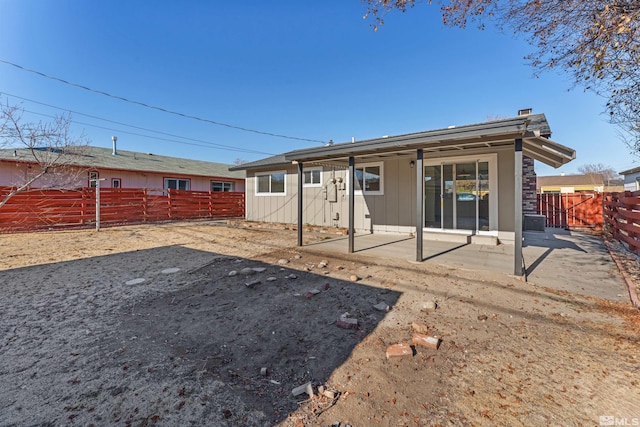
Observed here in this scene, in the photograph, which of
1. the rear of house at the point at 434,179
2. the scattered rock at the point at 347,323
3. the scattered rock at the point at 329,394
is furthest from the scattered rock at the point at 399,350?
the rear of house at the point at 434,179

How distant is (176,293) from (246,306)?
1.29 m

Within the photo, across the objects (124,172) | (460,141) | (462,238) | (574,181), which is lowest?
(462,238)

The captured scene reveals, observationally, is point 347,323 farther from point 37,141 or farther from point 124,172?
point 124,172

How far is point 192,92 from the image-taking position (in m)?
16.9

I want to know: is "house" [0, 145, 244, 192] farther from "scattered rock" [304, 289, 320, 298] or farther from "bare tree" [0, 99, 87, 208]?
A: "scattered rock" [304, 289, 320, 298]

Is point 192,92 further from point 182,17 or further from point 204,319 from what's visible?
point 204,319

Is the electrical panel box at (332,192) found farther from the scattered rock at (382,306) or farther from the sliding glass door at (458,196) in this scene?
the scattered rock at (382,306)

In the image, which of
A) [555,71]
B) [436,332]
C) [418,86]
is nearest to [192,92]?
[418,86]

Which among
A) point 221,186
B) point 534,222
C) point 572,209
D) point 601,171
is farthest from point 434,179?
point 601,171

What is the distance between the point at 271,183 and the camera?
1229cm

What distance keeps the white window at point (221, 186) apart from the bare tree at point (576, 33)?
54.1 ft

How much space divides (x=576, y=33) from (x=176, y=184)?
59.2 ft

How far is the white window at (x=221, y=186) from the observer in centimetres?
1891

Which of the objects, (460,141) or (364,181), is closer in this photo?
(460,141)
